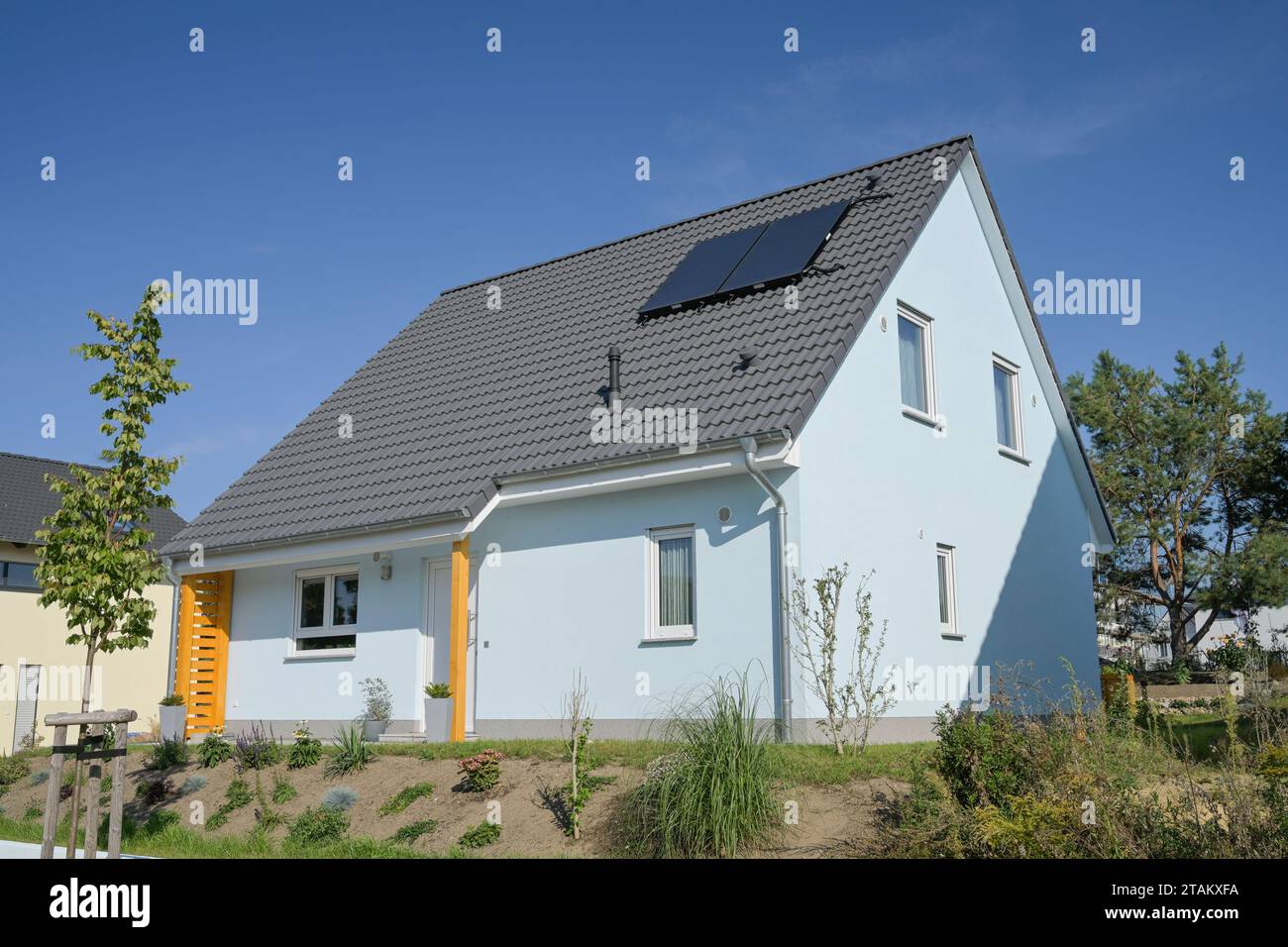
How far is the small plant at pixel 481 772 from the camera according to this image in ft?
33.7

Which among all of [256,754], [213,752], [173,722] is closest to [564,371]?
[256,754]

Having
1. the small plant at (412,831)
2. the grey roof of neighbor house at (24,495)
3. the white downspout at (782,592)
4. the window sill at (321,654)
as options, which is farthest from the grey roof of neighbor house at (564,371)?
the grey roof of neighbor house at (24,495)

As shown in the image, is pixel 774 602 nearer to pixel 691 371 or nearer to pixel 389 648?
pixel 691 371

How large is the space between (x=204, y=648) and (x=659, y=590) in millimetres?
8117

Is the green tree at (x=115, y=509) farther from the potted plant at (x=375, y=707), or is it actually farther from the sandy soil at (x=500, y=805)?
the potted plant at (x=375, y=707)

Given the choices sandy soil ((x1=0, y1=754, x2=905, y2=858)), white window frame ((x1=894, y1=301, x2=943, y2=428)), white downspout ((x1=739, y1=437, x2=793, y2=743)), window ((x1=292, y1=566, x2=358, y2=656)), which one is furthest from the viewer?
window ((x1=292, y1=566, x2=358, y2=656))

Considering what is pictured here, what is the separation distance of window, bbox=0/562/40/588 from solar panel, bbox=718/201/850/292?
876 inches

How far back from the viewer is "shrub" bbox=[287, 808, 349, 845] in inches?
392

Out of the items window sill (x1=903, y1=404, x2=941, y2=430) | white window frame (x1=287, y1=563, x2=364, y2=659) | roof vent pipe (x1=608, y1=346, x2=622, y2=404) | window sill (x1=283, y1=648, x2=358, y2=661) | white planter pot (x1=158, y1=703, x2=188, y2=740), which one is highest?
roof vent pipe (x1=608, y1=346, x2=622, y2=404)

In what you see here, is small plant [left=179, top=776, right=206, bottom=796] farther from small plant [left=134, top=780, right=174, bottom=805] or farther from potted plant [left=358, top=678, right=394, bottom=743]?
potted plant [left=358, top=678, right=394, bottom=743]

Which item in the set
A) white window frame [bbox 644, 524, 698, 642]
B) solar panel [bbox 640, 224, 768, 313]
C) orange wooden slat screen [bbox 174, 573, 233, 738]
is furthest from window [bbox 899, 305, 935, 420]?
orange wooden slat screen [bbox 174, 573, 233, 738]

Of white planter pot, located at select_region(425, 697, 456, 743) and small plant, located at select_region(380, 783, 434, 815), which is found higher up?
white planter pot, located at select_region(425, 697, 456, 743)

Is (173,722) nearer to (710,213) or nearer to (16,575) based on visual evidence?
(710,213)

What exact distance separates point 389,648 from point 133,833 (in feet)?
14.7
